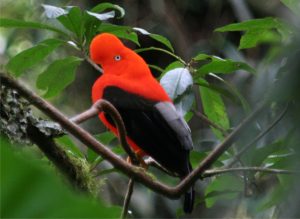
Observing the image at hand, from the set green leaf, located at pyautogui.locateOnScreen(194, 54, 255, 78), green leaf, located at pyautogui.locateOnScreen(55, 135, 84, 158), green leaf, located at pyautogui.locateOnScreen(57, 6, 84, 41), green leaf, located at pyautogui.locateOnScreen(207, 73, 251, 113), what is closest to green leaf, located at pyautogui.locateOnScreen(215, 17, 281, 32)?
green leaf, located at pyautogui.locateOnScreen(194, 54, 255, 78)

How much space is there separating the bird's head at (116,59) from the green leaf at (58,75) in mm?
137

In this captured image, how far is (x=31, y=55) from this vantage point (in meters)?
2.21

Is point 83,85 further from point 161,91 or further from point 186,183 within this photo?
point 186,183

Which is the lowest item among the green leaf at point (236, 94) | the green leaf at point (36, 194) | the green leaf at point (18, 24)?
the green leaf at point (236, 94)

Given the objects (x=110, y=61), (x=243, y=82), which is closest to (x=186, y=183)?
(x=110, y=61)

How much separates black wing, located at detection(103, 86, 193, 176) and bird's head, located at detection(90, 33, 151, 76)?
227mm

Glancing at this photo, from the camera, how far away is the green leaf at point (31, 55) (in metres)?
2.19

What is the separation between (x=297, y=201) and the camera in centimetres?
72

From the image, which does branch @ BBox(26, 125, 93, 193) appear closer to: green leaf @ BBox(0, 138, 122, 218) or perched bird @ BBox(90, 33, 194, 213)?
perched bird @ BBox(90, 33, 194, 213)

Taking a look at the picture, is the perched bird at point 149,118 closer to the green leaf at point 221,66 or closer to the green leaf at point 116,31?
the green leaf at point 116,31

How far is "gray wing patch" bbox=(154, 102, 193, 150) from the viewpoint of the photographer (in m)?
1.87

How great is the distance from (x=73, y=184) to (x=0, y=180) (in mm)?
1878

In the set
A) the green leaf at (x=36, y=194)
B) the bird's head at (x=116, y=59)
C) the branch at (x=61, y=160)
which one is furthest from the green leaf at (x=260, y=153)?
the green leaf at (x=36, y=194)

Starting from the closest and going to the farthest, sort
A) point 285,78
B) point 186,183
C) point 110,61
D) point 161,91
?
point 285,78 → point 186,183 → point 161,91 → point 110,61
